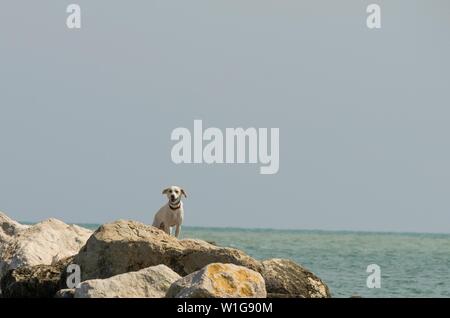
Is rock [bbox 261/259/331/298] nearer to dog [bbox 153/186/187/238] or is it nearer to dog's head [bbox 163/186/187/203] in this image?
dog [bbox 153/186/187/238]

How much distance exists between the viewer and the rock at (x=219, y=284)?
1509cm

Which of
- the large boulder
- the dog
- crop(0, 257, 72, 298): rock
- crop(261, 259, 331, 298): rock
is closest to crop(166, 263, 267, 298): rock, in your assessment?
crop(261, 259, 331, 298): rock

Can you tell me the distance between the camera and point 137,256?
18453 mm

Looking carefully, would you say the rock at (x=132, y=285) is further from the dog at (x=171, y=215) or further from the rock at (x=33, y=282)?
the dog at (x=171, y=215)

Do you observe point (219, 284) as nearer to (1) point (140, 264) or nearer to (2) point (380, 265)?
(1) point (140, 264)

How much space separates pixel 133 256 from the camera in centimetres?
1845

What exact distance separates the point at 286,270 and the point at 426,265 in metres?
46.2

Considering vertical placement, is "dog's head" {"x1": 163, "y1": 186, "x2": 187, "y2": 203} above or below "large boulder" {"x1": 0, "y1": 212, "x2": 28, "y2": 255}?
above

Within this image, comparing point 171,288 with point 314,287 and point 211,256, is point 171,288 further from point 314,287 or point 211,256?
point 314,287

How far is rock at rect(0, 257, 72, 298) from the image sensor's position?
18812 millimetres

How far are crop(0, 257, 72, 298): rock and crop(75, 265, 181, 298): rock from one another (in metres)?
3.05

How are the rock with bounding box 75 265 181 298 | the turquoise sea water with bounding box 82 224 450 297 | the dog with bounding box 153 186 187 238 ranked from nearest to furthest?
1. the rock with bounding box 75 265 181 298
2. the dog with bounding box 153 186 187 238
3. the turquoise sea water with bounding box 82 224 450 297

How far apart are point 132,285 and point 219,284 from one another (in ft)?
4.34
